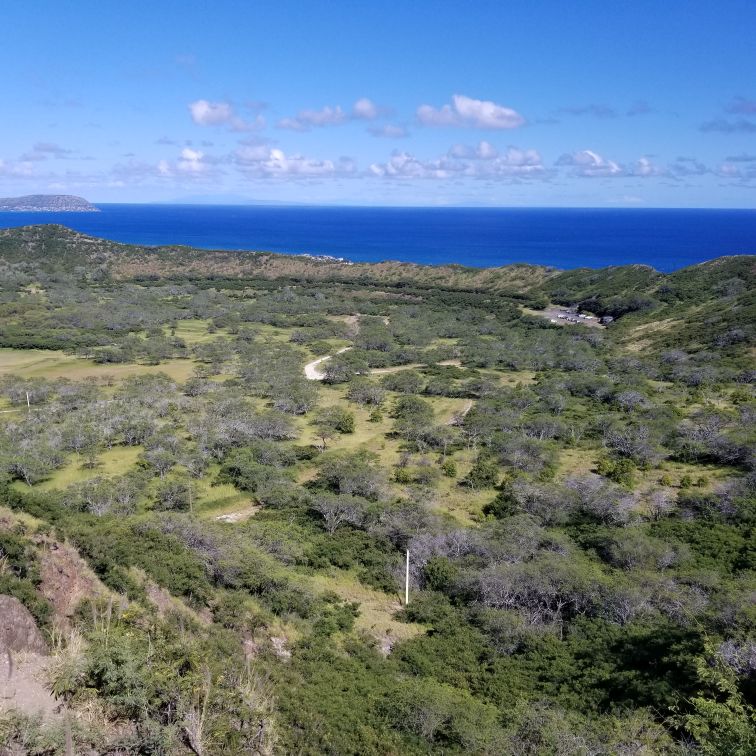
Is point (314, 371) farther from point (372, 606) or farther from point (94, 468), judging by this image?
point (372, 606)

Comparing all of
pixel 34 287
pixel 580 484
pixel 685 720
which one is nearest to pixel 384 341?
pixel 580 484

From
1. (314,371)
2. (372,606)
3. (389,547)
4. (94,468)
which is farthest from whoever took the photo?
(314,371)

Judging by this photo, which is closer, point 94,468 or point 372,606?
point 372,606

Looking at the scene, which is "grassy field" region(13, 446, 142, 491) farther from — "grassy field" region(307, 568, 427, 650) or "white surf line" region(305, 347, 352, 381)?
"white surf line" region(305, 347, 352, 381)

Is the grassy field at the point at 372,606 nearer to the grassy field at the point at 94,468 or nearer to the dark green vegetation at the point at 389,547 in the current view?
the dark green vegetation at the point at 389,547

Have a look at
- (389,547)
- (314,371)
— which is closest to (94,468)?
(389,547)

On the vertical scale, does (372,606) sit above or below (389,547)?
below

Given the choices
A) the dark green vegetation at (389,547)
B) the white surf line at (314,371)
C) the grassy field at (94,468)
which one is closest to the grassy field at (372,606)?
the dark green vegetation at (389,547)

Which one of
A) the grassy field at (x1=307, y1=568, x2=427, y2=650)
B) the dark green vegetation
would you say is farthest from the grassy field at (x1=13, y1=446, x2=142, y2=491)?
the grassy field at (x1=307, y1=568, x2=427, y2=650)

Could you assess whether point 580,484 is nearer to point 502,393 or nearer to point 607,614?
point 607,614
